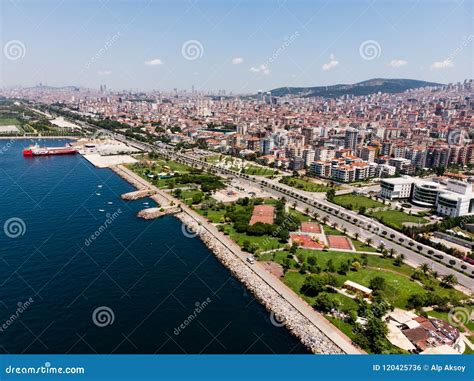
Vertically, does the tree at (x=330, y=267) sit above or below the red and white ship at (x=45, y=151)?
below

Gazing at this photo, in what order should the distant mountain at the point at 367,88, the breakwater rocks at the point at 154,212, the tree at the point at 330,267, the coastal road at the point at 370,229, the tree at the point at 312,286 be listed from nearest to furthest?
1. the tree at the point at 312,286
2. the tree at the point at 330,267
3. the coastal road at the point at 370,229
4. the breakwater rocks at the point at 154,212
5. the distant mountain at the point at 367,88

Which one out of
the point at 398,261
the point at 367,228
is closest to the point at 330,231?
the point at 367,228

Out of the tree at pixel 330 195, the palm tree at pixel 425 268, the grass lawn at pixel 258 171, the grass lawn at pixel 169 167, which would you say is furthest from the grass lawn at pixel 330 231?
the grass lawn at pixel 169 167

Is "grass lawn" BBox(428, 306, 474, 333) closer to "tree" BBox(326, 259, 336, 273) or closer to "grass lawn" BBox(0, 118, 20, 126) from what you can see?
"tree" BBox(326, 259, 336, 273)

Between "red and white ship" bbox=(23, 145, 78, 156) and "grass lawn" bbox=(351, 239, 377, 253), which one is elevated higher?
"red and white ship" bbox=(23, 145, 78, 156)

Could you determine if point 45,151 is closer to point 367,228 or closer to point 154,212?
point 154,212

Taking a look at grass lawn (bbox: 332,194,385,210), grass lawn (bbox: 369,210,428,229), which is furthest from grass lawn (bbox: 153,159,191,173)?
grass lawn (bbox: 369,210,428,229)

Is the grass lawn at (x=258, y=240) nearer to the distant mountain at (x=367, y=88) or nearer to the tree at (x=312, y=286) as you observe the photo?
the tree at (x=312, y=286)
